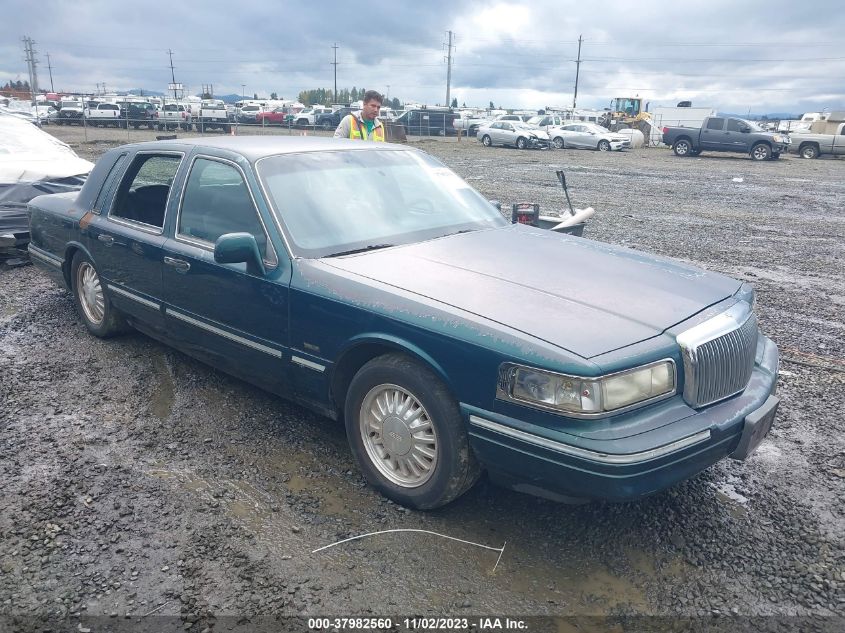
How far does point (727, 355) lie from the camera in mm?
3037

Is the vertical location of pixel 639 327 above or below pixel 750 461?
above

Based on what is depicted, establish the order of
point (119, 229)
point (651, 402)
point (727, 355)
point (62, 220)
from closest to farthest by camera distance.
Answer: point (651, 402) < point (727, 355) < point (119, 229) < point (62, 220)

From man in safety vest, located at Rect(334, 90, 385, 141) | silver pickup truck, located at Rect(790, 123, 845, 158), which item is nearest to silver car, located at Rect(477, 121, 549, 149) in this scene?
silver pickup truck, located at Rect(790, 123, 845, 158)

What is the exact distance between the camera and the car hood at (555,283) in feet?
9.44

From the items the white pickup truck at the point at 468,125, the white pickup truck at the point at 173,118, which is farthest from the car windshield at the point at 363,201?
the white pickup truck at the point at 468,125

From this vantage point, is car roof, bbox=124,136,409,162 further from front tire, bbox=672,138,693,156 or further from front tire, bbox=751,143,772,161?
front tire, bbox=672,138,693,156

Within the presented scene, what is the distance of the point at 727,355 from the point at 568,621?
4.30 feet

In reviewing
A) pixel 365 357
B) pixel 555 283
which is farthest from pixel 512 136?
pixel 365 357

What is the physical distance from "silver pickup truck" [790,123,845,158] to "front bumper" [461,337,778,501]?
32.7 m

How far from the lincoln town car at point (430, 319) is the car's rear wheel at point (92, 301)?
32cm

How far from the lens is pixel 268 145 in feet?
14.1

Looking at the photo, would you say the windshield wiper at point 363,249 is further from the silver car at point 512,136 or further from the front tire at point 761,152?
the silver car at point 512,136

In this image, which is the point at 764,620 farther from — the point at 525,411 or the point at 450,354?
the point at 450,354

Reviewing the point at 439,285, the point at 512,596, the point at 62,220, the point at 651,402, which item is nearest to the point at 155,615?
the point at 512,596
